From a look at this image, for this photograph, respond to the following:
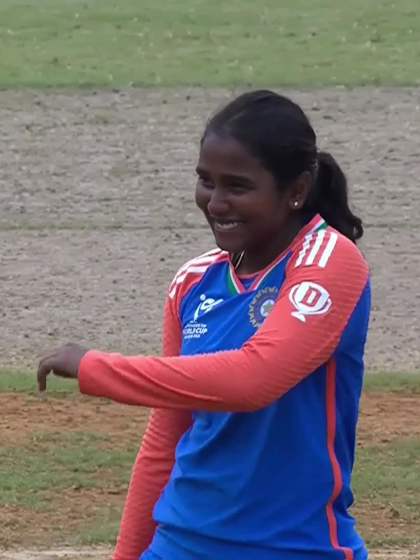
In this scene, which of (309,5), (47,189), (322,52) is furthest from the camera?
(309,5)

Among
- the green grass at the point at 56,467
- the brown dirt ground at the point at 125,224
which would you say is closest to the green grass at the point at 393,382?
the brown dirt ground at the point at 125,224

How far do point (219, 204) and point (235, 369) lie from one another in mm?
334

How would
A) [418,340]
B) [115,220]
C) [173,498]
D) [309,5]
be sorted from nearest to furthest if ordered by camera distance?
[173,498] → [418,340] → [115,220] → [309,5]

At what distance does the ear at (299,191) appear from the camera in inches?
133

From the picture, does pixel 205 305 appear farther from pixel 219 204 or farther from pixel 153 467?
pixel 153 467

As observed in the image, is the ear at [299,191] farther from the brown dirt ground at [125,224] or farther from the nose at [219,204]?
the brown dirt ground at [125,224]

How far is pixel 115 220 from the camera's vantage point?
45.6ft

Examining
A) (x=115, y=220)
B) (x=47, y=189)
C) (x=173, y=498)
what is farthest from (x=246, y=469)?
(x=47, y=189)

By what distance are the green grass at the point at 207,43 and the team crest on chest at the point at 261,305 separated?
15.6m

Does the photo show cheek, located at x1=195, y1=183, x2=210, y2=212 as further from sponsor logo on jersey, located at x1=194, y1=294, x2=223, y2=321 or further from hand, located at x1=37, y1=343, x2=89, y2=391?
hand, located at x1=37, y1=343, x2=89, y2=391

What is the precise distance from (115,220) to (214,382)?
35.4 feet

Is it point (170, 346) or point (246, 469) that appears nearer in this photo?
point (246, 469)

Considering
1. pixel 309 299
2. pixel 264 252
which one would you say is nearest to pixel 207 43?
pixel 264 252

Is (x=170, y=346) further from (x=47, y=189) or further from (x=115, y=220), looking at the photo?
(x=47, y=189)
